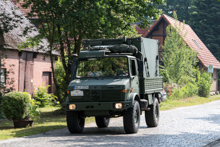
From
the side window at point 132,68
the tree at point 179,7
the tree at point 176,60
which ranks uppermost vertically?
the tree at point 179,7

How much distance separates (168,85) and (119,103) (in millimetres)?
21168

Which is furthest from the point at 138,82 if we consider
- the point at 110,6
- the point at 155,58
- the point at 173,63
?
the point at 173,63

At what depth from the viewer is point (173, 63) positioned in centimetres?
3681

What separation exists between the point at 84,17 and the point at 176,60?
18.8 m

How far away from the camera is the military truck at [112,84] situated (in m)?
13.2

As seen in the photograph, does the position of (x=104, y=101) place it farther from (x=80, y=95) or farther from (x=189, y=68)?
(x=189, y=68)

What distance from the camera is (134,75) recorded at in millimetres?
14125

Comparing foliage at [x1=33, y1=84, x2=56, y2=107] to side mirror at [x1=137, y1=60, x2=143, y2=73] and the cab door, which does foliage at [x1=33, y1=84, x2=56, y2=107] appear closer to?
the cab door

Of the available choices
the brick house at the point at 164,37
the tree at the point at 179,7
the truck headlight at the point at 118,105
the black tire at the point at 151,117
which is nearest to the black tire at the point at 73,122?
the truck headlight at the point at 118,105

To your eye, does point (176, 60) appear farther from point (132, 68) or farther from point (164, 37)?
point (132, 68)

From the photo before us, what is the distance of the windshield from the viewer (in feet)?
45.6

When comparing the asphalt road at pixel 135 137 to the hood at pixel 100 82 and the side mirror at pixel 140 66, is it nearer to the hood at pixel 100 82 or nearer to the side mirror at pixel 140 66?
the hood at pixel 100 82

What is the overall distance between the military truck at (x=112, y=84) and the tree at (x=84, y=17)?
11.3ft

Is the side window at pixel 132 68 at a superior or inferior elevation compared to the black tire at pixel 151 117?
superior
